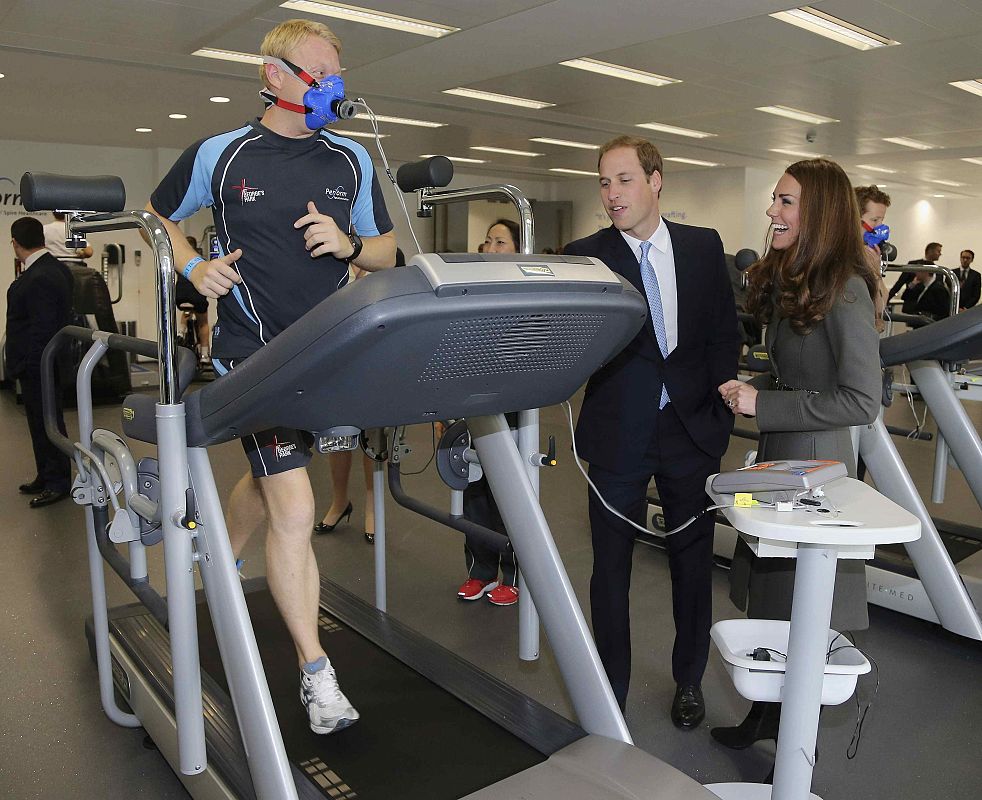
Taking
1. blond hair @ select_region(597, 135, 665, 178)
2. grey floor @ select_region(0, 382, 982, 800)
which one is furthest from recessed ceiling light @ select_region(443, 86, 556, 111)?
blond hair @ select_region(597, 135, 665, 178)

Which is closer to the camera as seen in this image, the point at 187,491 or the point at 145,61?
the point at 187,491

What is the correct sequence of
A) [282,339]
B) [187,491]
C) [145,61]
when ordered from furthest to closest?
[145,61] → [187,491] → [282,339]

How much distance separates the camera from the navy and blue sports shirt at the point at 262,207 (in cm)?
198

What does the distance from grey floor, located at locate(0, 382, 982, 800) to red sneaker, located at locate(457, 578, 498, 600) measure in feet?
0.14

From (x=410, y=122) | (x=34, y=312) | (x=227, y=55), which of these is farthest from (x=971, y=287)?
(x=34, y=312)

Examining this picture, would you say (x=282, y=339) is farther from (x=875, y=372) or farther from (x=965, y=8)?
(x=965, y=8)

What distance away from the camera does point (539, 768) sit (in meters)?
1.79

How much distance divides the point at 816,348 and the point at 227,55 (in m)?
6.41

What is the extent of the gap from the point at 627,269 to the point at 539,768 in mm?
1256

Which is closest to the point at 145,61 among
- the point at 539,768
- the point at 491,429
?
the point at 491,429

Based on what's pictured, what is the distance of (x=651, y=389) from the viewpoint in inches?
90.7

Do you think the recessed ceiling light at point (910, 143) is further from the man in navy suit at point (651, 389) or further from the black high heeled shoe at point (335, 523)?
the man in navy suit at point (651, 389)

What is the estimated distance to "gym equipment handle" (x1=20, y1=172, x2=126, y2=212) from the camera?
168 cm

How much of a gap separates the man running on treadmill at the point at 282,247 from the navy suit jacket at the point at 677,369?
2.25 feet
